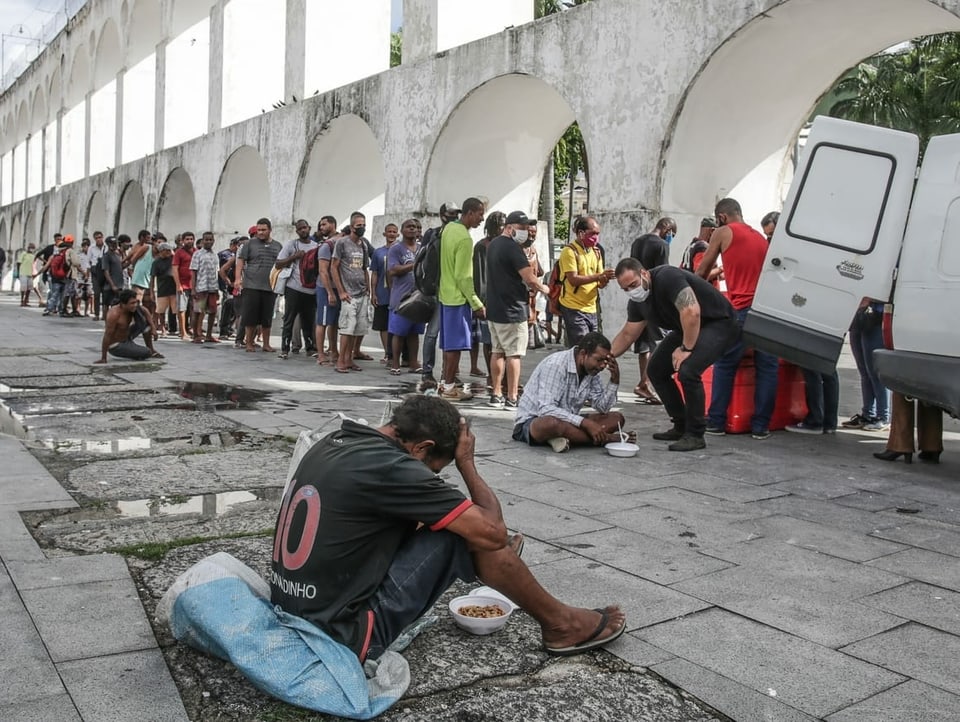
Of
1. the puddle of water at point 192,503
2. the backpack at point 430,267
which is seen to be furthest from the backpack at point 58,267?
the puddle of water at point 192,503

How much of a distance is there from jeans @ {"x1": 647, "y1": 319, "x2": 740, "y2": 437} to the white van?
187 millimetres

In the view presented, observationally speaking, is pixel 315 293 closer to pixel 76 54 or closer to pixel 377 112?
pixel 377 112

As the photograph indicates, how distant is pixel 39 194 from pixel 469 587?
138 ft

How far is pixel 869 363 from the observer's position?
7570 millimetres

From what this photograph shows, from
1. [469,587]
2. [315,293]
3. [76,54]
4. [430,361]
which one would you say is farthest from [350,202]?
[76,54]

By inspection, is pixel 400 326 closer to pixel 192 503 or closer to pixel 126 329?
pixel 126 329

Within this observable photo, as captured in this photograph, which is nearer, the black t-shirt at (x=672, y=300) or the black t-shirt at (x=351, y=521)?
the black t-shirt at (x=351, y=521)

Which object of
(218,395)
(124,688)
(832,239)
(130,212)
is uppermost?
(130,212)

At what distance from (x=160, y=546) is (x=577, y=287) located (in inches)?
200

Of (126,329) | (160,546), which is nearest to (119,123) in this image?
(126,329)

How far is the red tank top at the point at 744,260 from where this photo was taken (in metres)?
7.34

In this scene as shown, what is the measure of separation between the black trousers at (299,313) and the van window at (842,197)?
274 inches

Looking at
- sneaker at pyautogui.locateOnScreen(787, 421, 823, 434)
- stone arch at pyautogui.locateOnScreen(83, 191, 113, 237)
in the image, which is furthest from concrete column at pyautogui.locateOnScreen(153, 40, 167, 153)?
sneaker at pyautogui.locateOnScreen(787, 421, 823, 434)

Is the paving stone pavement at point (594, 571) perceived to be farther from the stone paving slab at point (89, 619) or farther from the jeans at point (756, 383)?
the jeans at point (756, 383)
